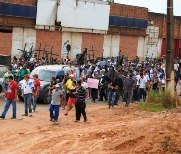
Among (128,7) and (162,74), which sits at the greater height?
(128,7)

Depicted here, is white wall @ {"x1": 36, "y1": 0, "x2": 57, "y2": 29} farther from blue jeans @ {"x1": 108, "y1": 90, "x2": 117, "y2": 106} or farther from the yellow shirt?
the yellow shirt

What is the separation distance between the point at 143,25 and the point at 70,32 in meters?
10.6

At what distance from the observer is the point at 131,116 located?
19.9 meters

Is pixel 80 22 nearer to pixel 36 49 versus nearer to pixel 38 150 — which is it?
pixel 36 49

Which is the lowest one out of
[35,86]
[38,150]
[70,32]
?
[38,150]

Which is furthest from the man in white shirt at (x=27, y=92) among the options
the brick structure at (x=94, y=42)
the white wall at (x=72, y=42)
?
the brick structure at (x=94, y=42)

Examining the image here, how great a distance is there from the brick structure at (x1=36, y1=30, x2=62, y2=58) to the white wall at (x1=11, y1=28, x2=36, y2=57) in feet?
1.63

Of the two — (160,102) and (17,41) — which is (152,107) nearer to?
(160,102)

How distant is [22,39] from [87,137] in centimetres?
2685

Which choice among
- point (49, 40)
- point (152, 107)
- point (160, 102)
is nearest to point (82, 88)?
point (152, 107)

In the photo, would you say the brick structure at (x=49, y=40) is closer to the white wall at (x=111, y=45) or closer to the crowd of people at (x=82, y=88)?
the white wall at (x=111, y=45)

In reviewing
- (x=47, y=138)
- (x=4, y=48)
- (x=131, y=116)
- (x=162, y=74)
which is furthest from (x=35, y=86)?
(x=4, y=48)

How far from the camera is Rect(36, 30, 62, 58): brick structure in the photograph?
1656 inches

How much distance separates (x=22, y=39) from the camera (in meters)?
40.5
